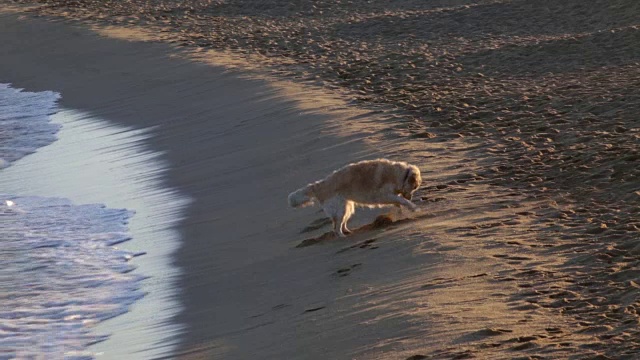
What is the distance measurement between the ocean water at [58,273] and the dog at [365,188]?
1784 mm

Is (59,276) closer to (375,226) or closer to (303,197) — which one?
(303,197)

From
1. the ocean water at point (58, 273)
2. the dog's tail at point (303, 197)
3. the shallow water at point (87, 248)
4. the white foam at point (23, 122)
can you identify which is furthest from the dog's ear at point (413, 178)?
the white foam at point (23, 122)

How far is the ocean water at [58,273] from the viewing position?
9406 millimetres

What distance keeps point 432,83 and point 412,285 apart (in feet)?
29.8

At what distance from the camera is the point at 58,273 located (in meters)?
11.2

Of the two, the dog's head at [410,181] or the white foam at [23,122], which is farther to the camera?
the white foam at [23,122]

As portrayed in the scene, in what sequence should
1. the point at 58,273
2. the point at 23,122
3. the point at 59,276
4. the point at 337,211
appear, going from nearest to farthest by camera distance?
the point at 337,211, the point at 59,276, the point at 58,273, the point at 23,122

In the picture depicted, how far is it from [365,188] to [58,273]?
2.93m

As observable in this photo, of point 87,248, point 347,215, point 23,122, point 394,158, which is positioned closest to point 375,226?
point 347,215

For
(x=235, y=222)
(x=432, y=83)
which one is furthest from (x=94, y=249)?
(x=432, y=83)

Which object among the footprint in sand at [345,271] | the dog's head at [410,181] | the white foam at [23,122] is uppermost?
the dog's head at [410,181]

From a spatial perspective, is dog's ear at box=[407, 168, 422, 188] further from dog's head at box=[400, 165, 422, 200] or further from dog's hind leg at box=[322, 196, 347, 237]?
dog's hind leg at box=[322, 196, 347, 237]

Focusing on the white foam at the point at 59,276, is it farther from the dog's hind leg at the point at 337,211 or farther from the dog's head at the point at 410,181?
the dog's head at the point at 410,181

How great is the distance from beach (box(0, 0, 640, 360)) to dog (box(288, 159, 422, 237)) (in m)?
0.19
